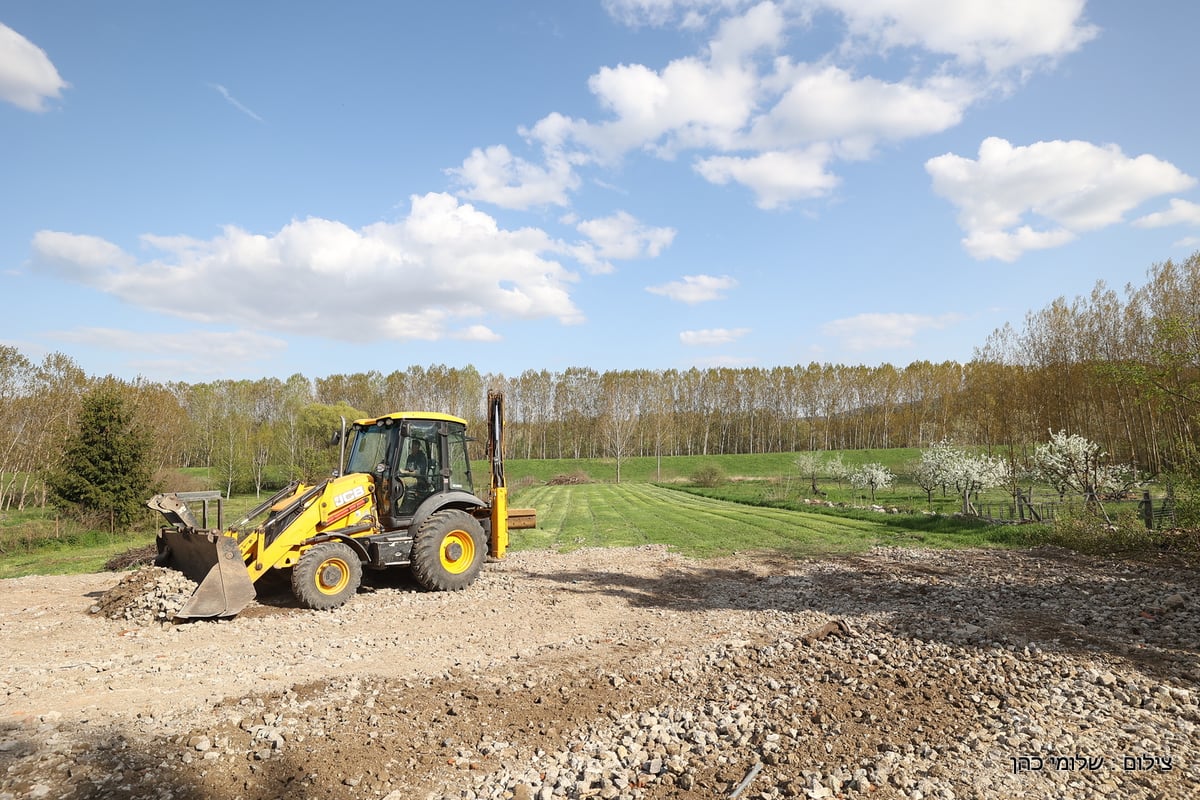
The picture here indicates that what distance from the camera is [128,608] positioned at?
7.99 m

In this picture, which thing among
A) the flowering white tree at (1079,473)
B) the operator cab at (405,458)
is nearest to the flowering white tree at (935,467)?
the flowering white tree at (1079,473)

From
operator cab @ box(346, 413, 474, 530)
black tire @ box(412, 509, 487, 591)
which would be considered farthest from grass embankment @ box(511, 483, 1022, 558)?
operator cab @ box(346, 413, 474, 530)

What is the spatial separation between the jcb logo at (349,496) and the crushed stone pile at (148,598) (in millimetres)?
2030

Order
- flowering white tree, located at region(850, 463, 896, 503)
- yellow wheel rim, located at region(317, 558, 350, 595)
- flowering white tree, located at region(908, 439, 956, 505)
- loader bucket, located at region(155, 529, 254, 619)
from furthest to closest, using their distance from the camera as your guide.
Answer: flowering white tree, located at region(850, 463, 896, 503), flowering white tree, located at region(908, 439, 956, 505), yellow wheel rim, located at region(317, 558, 350, 595), loader bucket, located at region(155, 529, 254, 619)

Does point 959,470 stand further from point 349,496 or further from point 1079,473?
point 349,496

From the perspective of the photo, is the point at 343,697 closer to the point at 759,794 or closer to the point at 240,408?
the point at 759,794

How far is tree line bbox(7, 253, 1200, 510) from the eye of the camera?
24719 millimetres

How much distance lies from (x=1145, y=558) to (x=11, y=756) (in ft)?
51.5

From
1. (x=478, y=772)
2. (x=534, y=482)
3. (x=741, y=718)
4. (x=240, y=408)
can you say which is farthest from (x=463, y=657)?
(x=240, y=408)

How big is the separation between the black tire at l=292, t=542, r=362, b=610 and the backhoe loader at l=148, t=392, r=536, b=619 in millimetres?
13

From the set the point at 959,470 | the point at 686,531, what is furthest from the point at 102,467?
the point at 959,470

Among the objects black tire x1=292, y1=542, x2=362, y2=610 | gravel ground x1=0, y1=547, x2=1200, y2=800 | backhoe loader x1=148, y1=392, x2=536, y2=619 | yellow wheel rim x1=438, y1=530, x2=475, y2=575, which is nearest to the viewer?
gravel ground x1=0, y1=547, x2=1200, y2=800

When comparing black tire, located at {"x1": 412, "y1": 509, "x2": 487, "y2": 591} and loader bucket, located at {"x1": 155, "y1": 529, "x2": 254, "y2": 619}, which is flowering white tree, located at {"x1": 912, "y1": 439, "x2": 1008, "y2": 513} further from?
loader bucket, located at {"x1": 155, "y1": 529, "x2": 254, "y2": 619}

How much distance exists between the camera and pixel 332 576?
8617 millimetres
